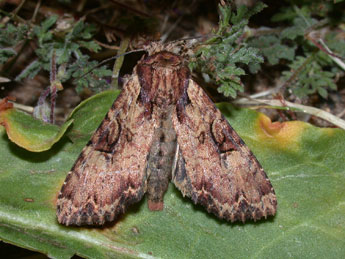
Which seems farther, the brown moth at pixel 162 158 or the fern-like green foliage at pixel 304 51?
the fern-like green foliage at pixel 304 51

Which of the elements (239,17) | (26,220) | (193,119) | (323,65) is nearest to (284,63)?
(323,65)

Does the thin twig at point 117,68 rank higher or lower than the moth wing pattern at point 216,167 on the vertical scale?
higher

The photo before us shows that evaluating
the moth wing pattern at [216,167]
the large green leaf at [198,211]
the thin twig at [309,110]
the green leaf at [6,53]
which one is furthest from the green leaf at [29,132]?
the thin twig at [309,110]

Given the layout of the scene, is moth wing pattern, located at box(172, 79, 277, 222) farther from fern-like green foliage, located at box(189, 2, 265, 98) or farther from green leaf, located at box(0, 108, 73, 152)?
green leaf, located at box(0, 108, 73, 152)

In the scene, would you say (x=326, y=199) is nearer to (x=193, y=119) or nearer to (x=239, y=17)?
(x=193, y=119)

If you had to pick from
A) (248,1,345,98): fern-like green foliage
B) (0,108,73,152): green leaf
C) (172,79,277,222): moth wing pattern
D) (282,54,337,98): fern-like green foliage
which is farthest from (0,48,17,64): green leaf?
(282,54,337,98): fern-like green foliage

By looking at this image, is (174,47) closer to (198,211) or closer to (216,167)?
(216,167)

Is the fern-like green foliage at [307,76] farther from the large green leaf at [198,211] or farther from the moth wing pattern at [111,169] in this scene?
the moth wing pattern at [111,169]
